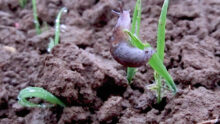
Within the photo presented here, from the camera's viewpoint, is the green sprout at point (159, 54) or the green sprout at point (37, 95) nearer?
the green sprout at point (159, 54)

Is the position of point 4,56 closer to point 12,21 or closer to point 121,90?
point 12,21

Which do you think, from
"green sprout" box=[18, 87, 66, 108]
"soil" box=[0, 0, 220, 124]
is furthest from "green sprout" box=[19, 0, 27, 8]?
"green sprout" box=[18, 87, 66, 108]

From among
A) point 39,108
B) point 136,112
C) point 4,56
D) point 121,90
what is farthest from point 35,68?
point 136,112

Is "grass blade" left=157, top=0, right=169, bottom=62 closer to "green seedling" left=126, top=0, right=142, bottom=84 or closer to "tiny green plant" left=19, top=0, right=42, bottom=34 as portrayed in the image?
"green seedling" left=126, top=0, right=142, bottom=84

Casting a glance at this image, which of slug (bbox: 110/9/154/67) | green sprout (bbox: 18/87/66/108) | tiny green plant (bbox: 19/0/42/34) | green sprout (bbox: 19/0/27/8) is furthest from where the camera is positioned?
green sprout (bbox: 19/0/27/8)

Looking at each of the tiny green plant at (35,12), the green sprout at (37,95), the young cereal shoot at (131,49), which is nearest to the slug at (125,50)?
the young cereal shoot at (131,49)

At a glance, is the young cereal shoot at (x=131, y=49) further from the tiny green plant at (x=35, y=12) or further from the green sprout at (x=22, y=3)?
the green sprout at (x=22, y=3)
